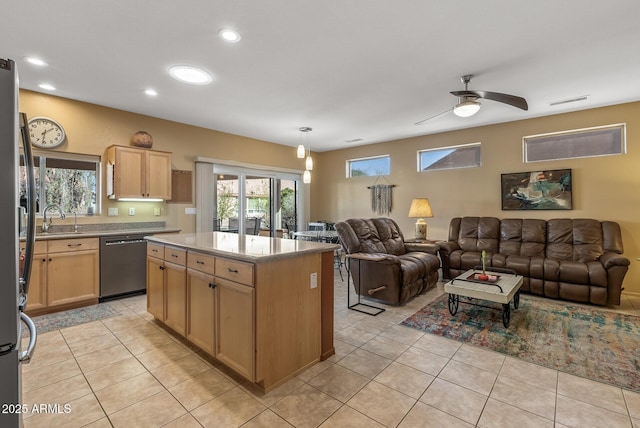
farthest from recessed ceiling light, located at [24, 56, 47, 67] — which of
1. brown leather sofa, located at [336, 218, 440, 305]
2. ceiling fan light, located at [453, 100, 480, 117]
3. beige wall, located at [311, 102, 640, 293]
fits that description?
beige wall, located at [311, 102, 640, 293]

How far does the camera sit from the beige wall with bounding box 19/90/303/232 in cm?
400

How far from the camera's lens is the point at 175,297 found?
9.12 ft

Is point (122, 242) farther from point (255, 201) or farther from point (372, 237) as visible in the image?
point (372, 237)

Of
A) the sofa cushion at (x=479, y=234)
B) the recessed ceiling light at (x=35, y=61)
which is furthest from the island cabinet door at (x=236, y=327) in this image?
the sofa cushion at (x=479, y=234)

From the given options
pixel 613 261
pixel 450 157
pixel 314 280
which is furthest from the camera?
pixel 450 157

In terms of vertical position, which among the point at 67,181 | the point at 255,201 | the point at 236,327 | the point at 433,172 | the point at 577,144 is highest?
the point at 577,144

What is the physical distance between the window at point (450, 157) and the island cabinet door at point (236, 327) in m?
5.06

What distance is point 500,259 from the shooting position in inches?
172

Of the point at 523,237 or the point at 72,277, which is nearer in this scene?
the point at 72,277

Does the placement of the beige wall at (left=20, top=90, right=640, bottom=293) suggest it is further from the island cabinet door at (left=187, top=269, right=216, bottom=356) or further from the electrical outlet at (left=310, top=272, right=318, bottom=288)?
the electrical outlet at (left=310, top=272, right=318, bottom=288)

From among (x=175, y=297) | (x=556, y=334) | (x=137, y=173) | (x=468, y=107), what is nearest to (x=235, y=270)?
(x=175, y=297)

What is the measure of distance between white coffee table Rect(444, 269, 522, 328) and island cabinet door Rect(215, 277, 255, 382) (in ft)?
7.02

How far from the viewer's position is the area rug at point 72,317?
3.18 meters

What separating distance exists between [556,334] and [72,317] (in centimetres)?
509
